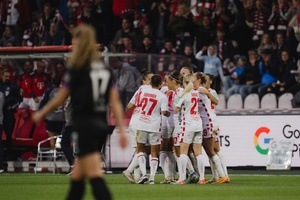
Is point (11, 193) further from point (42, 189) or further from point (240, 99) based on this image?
point (240, 99)

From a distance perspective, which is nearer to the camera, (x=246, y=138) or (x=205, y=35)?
(x=246, y=138)

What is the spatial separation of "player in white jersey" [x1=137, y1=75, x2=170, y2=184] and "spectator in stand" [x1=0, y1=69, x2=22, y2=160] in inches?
259

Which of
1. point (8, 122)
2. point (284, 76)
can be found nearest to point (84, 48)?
point (8, 122)

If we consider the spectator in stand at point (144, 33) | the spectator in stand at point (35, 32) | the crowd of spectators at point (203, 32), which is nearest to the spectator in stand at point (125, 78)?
the crowd of spectators at point (203, 32)

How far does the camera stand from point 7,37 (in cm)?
3206

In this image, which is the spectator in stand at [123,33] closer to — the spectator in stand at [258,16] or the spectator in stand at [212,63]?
the spectator in stand at [212,63]

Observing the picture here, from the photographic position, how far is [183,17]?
29.7 m

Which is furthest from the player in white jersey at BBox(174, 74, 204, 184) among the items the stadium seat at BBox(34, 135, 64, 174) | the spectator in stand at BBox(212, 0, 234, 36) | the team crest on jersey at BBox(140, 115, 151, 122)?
the spectator in stand at BBox(212, 0, 234, 36)

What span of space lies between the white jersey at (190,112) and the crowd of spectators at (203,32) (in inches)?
315

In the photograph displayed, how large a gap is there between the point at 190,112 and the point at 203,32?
10.4 metres

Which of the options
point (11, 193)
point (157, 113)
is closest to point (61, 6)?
point (157, 113)

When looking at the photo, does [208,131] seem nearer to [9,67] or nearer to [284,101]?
[284,101]

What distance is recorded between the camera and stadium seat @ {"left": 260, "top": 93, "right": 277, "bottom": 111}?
26.2 meters

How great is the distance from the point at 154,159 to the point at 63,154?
6.51 m
